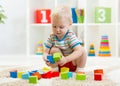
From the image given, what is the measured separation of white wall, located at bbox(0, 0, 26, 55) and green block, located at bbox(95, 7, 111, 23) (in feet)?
2.66

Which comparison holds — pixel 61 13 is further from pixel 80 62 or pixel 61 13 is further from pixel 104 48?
pixel 104 48

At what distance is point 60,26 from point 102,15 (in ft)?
3.80

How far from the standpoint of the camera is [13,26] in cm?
312

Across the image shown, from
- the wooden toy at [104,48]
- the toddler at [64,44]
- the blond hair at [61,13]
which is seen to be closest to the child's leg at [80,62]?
the toddler at [64,44]

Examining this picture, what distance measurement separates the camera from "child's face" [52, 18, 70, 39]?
1.61m

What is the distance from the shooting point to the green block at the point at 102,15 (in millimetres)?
2705

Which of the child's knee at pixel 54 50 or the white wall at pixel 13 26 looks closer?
the child's knee at pixel 54 50

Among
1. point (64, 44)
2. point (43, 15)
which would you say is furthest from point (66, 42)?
point (43, 15)

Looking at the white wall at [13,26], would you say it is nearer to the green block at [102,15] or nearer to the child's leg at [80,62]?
the green block at [102,15]

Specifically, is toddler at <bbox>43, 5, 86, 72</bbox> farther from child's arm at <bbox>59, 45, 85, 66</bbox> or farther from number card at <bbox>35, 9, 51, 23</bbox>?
number card at <bbox>35, 9, 51, 23</bbox>

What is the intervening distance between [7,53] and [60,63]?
1684 millimetres

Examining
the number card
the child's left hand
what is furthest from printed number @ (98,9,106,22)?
the child's left hand

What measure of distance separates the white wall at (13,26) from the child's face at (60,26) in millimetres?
1511

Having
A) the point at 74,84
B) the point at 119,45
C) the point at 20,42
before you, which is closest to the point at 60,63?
the point at 74,84
